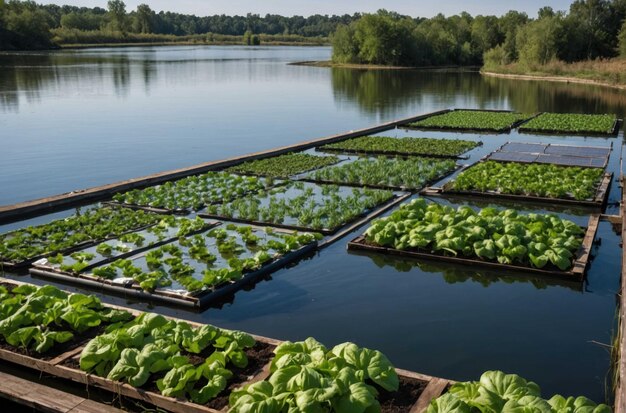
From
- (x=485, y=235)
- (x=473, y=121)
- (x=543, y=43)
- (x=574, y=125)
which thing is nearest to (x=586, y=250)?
(x=485, y=235)

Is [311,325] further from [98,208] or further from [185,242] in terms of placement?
[98,208]

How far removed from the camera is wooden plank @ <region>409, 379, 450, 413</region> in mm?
4949

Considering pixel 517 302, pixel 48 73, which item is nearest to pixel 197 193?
pixel 517 302

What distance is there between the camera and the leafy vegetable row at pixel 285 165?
15.3 m

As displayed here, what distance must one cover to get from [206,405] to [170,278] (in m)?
3.60

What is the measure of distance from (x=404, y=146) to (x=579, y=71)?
124ft

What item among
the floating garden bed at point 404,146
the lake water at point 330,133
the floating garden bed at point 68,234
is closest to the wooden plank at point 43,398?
the lake water at point 330,133

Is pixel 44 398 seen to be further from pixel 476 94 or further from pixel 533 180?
pixel 476 94

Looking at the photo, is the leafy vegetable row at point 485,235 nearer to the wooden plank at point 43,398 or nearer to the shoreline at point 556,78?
the wooden plank at point 43,398

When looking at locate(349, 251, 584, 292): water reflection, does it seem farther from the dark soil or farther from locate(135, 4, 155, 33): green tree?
locate(135, 4, 155, 33): green tree

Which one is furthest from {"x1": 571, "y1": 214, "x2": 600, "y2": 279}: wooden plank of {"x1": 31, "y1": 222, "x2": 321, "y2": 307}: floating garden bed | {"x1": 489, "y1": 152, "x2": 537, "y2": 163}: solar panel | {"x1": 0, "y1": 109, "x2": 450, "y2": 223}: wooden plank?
{"x1": 0, "y1": 109, "x2": 450, "y2": 223}: wooden plank

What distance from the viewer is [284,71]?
61844 millimetres

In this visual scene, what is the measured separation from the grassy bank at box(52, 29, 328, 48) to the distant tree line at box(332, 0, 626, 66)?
50.1 m

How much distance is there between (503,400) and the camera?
4.55 meters
